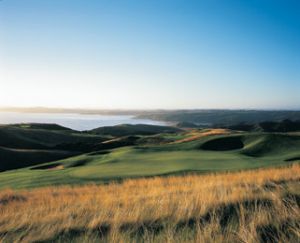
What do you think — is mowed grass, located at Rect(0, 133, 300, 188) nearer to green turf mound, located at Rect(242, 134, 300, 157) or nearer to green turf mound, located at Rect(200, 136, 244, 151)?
green turf mound, located at Rect(242, 134, 300, 157)

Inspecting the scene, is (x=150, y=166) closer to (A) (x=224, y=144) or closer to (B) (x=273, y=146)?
(B) (x=273, y=146)

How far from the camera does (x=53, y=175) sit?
17.0m

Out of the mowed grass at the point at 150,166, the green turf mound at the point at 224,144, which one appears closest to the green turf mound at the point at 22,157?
the mowed grass at the point at 150,166

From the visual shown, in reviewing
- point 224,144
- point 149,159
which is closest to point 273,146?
point 224,144

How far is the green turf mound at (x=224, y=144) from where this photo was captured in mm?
30062

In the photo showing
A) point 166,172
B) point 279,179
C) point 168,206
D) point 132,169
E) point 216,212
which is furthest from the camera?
point 132,169

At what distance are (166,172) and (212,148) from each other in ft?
48.2

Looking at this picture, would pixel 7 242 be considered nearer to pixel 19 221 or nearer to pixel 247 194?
pixel 19 221

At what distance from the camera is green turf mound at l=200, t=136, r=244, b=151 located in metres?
30.1

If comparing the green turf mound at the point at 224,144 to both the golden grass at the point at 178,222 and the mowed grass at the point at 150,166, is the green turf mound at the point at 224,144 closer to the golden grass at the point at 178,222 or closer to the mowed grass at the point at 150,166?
the mowed grass at the point at 150,166

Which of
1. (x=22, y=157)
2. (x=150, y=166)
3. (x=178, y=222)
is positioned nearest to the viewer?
(x=178, y=222)

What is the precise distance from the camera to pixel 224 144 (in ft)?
103

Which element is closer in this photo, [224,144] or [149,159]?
[149,159]

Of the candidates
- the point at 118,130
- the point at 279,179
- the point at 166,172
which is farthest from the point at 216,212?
the point at 118,130
